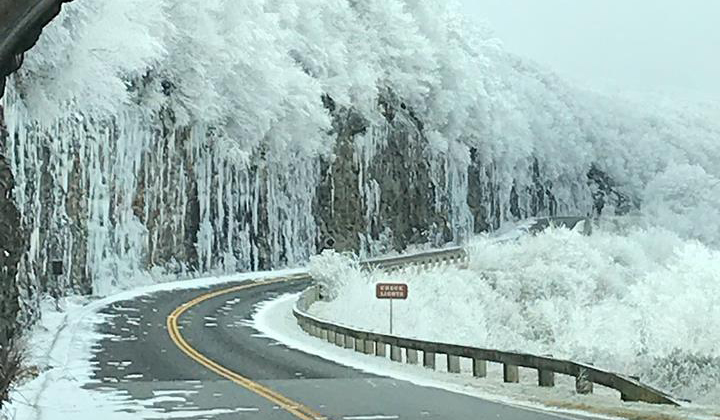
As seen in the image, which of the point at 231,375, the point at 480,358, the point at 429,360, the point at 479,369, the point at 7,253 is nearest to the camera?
the point at 7,253

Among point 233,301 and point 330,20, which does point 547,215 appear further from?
point 233,301

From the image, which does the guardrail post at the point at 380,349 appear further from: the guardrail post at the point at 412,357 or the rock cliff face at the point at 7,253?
the rock cliff face at the point at 7,253

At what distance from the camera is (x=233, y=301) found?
3766 cm

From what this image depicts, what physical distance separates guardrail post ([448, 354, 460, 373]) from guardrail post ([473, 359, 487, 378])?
827 mm

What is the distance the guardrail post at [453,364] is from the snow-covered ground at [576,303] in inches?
130

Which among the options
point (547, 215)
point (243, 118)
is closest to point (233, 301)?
point (243, 118)

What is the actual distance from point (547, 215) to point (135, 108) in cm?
4838

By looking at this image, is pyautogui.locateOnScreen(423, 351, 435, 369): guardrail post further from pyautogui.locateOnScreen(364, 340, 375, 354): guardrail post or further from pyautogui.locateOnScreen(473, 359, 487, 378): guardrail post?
pyautogui.locateOnScreen(364, 340, 375, 354): guardrail post

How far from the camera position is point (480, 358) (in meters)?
18.9

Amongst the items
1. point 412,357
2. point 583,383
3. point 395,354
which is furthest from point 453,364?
point 583,383

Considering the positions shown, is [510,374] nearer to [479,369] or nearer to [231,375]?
[479,369]

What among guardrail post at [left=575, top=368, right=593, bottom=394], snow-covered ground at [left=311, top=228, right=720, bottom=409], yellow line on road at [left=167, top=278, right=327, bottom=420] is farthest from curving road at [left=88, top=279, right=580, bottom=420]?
snow-covered ground at [left=311, top=228, right=720, bottom=409]

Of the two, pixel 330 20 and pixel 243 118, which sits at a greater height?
pixel 330 20

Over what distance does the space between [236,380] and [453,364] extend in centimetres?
450
